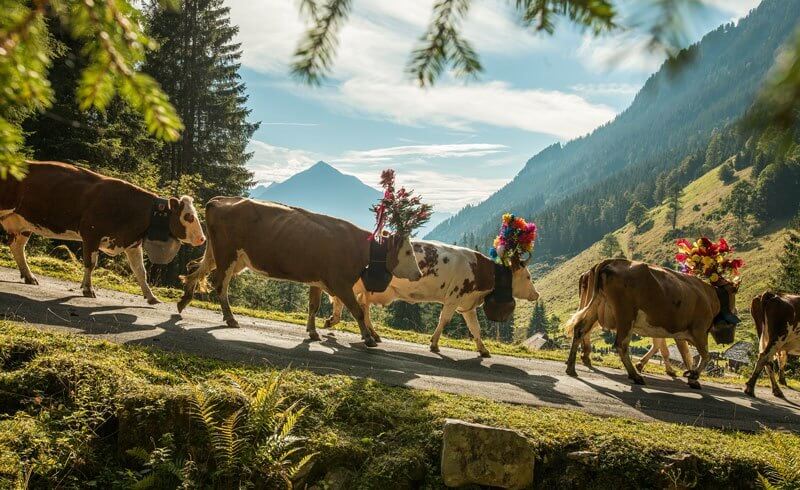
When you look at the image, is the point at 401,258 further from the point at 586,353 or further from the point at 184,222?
the point at 586,353

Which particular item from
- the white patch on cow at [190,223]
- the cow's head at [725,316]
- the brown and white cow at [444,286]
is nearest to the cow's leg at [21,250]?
the white patch on cow at [190,223]

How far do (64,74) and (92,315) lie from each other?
39.0 ft

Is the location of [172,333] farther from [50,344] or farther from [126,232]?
[126,232]

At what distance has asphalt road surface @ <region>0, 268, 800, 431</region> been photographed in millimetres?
7211

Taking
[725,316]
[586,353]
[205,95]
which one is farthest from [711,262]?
[205,95]

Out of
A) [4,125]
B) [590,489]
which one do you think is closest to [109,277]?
[590,489]

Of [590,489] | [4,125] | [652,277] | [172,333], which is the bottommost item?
[590,489]

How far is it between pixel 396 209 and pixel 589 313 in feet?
14.9

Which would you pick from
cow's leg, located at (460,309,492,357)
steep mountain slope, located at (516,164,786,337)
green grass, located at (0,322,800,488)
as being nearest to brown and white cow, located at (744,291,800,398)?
cow's leg, located at (460,309,492,357)

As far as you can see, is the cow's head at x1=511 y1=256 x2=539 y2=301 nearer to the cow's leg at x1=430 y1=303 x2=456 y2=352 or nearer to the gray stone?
the cow's leg at x1=430 y1=303 x2=456 y2=352

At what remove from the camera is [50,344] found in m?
5.61

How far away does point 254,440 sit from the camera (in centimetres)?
479

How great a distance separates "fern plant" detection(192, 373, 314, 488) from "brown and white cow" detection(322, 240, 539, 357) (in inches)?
272

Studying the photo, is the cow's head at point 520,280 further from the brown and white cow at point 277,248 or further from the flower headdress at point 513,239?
the brown and white cow at point 277,248
